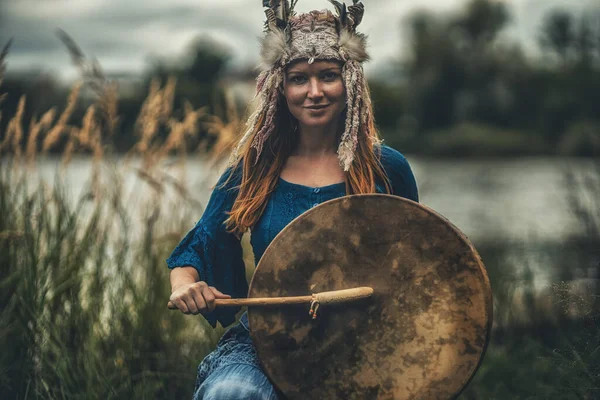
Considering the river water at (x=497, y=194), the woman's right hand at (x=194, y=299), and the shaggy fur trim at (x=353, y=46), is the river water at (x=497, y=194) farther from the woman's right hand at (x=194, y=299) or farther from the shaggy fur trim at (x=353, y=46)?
the woman's right hand at (x=194, y=299)

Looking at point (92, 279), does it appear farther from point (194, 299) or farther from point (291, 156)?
point (194, 299)

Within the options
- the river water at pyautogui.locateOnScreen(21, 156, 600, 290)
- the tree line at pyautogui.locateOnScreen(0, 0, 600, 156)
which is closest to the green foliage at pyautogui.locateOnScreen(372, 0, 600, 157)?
A: the tree line at pyautogui.locateOnScreen(0, 0, 600, 156)

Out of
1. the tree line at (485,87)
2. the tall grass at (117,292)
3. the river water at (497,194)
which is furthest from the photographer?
the tree line at (485,87)

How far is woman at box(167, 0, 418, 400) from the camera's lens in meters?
2.38

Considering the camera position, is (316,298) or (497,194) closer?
(316,298)

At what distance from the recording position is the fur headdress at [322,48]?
7.79ft

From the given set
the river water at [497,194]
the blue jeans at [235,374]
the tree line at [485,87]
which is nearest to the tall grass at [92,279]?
the river water at [497,194]

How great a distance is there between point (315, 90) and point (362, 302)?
28.1 inches

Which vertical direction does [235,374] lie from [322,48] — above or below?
below

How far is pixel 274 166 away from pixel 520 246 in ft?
12.7

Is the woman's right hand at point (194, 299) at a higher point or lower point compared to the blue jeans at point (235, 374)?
higher

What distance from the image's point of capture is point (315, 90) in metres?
2.35

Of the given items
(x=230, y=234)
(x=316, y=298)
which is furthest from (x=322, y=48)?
(x=316, y=298)

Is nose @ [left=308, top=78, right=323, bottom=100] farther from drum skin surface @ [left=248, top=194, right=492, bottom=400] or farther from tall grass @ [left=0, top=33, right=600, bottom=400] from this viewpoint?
tall grass @ [left=0, top=33, right=600, bottom=400]
